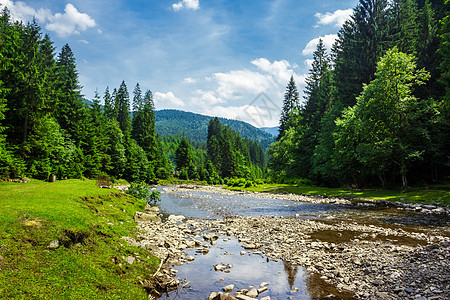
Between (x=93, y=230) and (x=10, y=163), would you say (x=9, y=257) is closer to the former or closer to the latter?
(x=93, y=230)

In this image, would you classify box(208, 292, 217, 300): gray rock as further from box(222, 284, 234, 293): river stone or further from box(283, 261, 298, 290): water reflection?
box(283, 261, 298, 290): water reflection

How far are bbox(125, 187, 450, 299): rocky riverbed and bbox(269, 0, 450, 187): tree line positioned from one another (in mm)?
19925

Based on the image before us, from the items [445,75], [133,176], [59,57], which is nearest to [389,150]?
[445,75]

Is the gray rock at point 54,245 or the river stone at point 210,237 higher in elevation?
the gray rock at point 54,245

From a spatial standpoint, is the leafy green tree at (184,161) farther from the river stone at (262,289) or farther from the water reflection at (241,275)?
the river stone at (262,289)

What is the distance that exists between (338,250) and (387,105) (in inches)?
1074

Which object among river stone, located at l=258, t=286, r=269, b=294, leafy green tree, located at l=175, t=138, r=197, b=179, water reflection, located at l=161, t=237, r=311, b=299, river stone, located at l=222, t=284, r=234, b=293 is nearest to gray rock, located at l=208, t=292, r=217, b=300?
water reflection, located at l=161, t=237, r=311, b=299

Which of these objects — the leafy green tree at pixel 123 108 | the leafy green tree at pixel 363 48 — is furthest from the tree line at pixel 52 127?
the leafy green tree at pixel 363 48

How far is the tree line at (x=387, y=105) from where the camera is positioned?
29828 mm

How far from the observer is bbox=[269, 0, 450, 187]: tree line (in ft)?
97.9

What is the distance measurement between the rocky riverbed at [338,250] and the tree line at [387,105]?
19.9m

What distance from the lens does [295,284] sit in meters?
8.20

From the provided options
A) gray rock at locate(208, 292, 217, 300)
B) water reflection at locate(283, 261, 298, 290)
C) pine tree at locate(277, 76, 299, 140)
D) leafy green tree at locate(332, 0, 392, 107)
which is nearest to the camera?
gray rock at locate(208, 292, 217, 300)

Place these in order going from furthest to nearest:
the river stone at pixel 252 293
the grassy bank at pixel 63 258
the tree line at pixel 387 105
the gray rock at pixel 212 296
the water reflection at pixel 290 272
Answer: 1. the tree line at pixel 387 105
2. the water reflection at pixel 290 272
3. the river stone at pixel 252 293
4. the gray rock at pixel 212 296
5. the grassy bank at pixel 63 258
